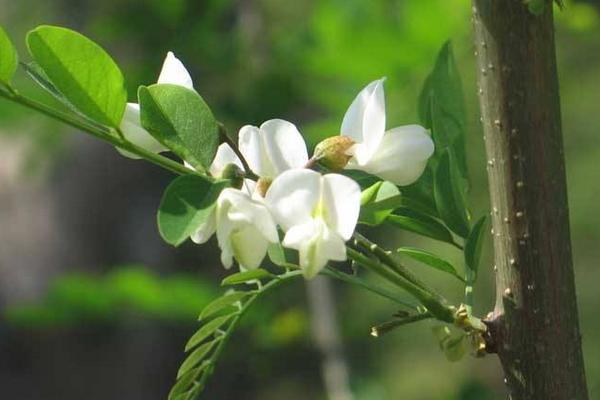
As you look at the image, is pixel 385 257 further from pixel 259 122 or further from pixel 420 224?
pixel 259 122

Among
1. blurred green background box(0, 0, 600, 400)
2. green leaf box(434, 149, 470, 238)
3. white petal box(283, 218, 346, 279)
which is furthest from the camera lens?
blurred green background box(0, 0, 600, 400)

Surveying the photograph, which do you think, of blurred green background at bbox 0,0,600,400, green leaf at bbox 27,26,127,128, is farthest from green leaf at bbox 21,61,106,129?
blurred green background at bbox 0,0,600,400

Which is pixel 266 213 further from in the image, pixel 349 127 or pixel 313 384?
pixel 313 384

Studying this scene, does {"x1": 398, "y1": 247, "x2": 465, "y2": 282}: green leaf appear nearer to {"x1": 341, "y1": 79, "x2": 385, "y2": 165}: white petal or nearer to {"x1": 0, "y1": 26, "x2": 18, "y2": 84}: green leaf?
{"x1": 341, "y1": 79, "x2": 385, "y2": 165}: white petal

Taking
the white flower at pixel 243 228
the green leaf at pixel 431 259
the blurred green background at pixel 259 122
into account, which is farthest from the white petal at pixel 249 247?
the blurred green background at pixel 259 122

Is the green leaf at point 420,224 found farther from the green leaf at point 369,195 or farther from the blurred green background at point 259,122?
the blurred green background at point 259,122

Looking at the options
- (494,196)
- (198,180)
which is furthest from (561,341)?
(198,180)

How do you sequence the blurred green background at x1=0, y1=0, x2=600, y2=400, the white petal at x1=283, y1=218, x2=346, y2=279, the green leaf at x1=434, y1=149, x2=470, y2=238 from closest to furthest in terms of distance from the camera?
1. the white petal at x1=283, y1=218, x2=346, y2=279
2. the green leaf at x1=434, y1=149, x2=470, y2=238
3. the blurred green background at x1=0, y1=0, x2=600, y2=400
